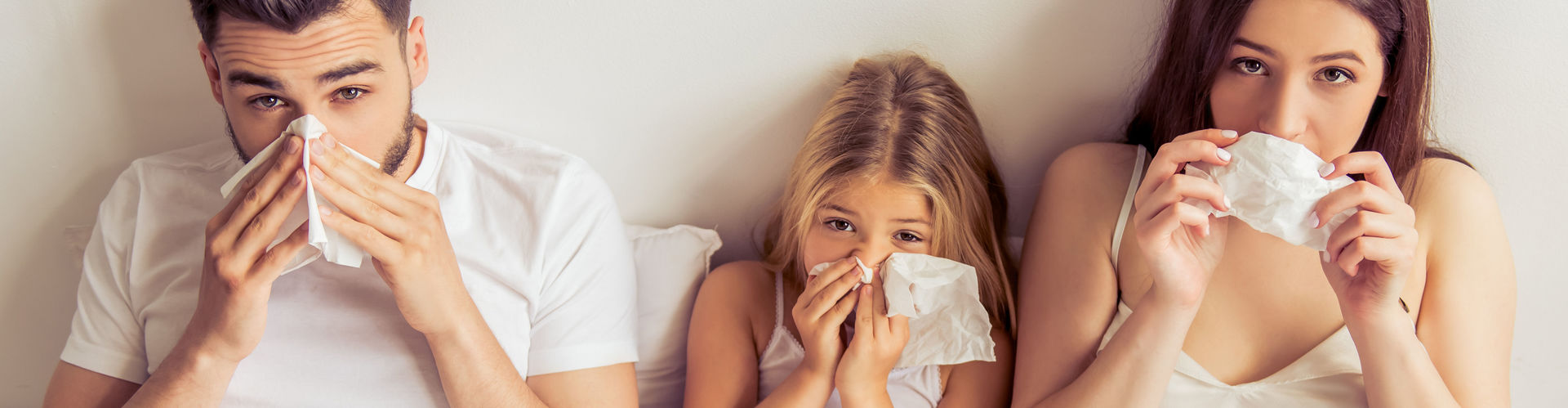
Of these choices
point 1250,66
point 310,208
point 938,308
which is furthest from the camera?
point 938,308

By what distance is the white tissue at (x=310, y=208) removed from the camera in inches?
57.1

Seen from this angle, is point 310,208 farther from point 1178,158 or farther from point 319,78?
point 1178,158

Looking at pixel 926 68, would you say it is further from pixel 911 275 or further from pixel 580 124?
pixel 580 124

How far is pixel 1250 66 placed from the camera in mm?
1678

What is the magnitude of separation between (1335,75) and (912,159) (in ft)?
2.70

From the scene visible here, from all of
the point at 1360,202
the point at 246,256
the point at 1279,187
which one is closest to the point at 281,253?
the point at 246,256

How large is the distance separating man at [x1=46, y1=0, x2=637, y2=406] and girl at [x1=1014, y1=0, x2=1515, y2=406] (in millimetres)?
1030

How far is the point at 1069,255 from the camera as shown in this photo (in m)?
1.85

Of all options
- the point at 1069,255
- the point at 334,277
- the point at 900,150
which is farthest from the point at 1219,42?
the point at 334,277

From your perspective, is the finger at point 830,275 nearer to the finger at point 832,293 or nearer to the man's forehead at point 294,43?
the finger at point 832,293

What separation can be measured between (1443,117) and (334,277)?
2.58 meters

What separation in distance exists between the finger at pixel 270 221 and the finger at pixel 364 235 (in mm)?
65

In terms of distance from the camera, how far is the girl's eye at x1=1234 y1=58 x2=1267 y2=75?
1666 millimetres

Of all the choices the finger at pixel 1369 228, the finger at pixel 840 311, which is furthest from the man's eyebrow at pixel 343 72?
the finger at pixel 1369 228
